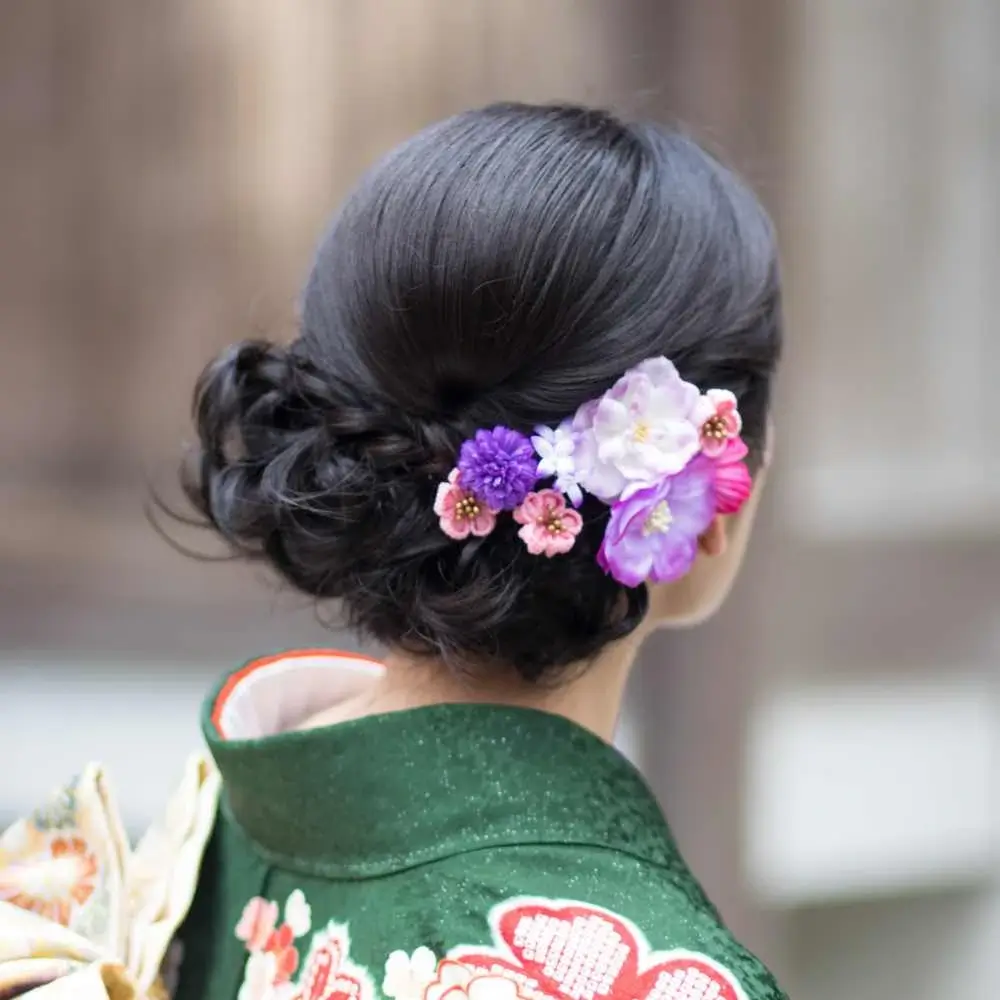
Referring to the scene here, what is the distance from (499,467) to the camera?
69cm

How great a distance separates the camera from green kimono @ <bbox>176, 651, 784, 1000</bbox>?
63 cm

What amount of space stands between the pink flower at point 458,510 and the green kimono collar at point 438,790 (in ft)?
0.37

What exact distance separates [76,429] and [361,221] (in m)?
1.26

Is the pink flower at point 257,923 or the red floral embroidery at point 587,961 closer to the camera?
the red floral embroidery at point 587,961

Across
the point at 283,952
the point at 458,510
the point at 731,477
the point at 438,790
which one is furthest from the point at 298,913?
the point at 731,477

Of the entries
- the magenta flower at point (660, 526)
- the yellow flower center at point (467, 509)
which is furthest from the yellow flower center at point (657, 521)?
the yellow flower center at point (467, 509)

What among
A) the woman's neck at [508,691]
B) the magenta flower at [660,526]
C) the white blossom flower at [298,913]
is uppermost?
the magenta flower at [660,526]

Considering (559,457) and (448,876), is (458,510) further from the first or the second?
(448,876)

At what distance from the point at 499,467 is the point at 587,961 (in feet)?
0.88

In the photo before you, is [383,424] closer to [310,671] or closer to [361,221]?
[361,221]

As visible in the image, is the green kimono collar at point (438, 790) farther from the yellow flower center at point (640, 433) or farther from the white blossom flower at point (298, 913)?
the yellow flower center at point (640, 433)

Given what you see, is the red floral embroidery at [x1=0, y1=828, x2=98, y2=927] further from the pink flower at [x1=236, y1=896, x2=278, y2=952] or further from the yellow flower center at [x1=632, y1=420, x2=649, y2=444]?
the yellow flower center at [x1=632, y1=420, x2=649, y2=444]

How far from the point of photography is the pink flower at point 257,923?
771 millimetres

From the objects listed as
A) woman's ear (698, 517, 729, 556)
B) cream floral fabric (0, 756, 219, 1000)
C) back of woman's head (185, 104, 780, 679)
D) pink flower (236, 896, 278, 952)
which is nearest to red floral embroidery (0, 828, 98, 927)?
cream floral fabric (0, 756, 219, 1000)
